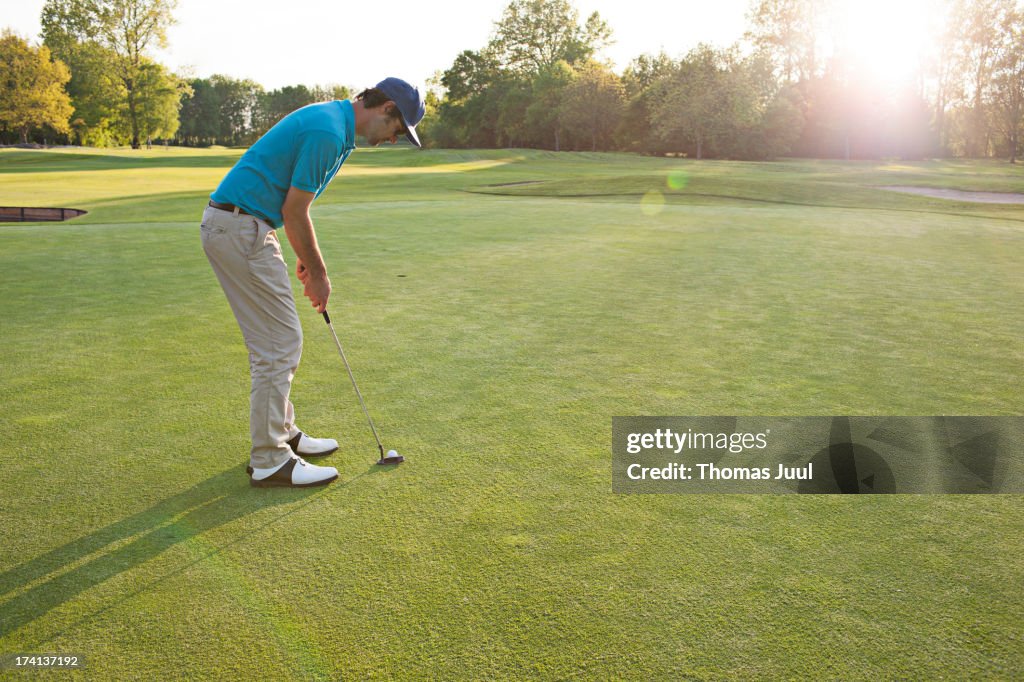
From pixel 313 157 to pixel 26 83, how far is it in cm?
6354

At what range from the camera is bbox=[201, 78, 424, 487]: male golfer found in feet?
11.5

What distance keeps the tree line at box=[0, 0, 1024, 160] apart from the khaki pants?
5479cm

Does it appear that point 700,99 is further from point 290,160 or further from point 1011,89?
point 290,160

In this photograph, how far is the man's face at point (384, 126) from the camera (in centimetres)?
368

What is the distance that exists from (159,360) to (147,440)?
1670mm

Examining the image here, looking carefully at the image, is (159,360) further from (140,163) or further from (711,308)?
(140,163)

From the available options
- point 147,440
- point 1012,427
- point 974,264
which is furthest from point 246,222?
point 974,264

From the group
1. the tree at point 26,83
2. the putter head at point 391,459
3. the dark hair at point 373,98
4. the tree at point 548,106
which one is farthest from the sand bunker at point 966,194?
the tree at point 26,83

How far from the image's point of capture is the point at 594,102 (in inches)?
2489

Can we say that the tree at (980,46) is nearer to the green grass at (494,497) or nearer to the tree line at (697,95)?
the tree line at (697,95)

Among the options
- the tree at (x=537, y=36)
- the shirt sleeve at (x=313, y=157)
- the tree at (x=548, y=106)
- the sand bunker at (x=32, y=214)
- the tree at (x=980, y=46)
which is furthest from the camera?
the tree at (x=537, y=36)

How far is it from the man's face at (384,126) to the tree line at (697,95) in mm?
54404

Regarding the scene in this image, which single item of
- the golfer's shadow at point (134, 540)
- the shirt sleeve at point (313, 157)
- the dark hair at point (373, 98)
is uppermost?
the dark hair at point (373, 98)

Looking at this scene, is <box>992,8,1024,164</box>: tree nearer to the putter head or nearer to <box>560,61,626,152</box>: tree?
<box>560,61,626,152</box>: tree
